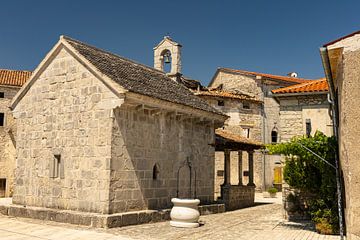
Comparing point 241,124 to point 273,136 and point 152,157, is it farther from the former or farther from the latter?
point 152,157

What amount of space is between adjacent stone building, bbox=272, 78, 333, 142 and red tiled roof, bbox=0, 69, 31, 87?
18826 mm

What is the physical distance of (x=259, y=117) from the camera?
31328 millimetres

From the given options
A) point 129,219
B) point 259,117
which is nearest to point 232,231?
point 129,219

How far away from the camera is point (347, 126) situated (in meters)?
7.20

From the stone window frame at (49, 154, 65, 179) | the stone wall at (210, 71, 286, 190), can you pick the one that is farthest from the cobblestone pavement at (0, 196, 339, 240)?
the stone wall at (210, 71, 286, 190)

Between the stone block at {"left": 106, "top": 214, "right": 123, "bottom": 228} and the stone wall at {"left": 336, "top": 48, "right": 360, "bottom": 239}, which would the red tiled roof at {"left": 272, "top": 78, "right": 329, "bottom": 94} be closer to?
the stone wall at {"left": 336, "top": 48, "right": 360, "bottom": 239}

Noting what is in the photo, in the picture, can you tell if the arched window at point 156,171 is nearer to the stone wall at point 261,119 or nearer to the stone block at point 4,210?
the stone block at point 4,210

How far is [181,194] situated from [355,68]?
7.98 meters

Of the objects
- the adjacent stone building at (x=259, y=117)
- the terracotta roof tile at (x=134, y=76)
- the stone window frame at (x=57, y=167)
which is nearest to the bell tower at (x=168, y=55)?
the terracotta roof tile at (x=134, y=76)

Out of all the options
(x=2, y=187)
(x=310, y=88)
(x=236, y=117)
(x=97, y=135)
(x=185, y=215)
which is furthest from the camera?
(x=236, y=117)

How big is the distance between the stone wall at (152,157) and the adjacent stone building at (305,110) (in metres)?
3.23

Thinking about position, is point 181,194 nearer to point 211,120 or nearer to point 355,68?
point 211,120

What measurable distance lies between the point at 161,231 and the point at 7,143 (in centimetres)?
1877

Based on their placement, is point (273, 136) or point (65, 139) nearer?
point (65, 139)
